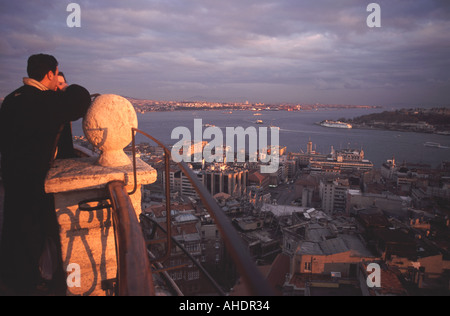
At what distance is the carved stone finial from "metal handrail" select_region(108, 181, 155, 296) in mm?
382

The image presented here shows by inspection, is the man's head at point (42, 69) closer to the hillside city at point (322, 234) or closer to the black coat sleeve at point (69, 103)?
the black coat sleeve at point (69, 103)

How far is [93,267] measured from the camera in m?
1.16

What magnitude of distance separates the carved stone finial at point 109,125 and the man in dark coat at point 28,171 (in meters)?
0.08

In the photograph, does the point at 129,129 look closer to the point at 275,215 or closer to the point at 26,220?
the point at 26,220

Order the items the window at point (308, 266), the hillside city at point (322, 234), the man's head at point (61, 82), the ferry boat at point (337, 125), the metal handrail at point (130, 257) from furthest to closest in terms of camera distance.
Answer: the ferry boat at point (337, 125)
the window at point (308, 266)
the hillside city at point (322, 234)
the man's head at point (61, 82)
the metal handrail at point (130, 257)

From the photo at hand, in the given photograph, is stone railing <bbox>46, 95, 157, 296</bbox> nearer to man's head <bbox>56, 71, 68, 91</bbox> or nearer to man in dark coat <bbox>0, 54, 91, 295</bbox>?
man in dark coat <bbox>0, 54, 91, 295</bbox>

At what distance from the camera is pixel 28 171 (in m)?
1.08

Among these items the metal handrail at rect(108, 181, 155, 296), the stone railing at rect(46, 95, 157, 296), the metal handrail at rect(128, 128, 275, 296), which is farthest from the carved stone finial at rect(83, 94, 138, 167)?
the metal handrail at rect(128, 128, 275, 296)

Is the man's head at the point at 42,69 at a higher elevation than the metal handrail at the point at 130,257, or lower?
higher

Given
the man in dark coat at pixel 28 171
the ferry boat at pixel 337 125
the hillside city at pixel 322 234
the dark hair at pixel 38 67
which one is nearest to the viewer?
the man in dark coat at pixel 28 171

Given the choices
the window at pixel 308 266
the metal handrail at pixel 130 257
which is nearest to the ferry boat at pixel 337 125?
the window at pixel 308 266

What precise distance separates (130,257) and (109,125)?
0.67 meters

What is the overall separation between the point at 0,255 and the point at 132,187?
508 millimetres

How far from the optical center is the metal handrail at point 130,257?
1.98 feet
